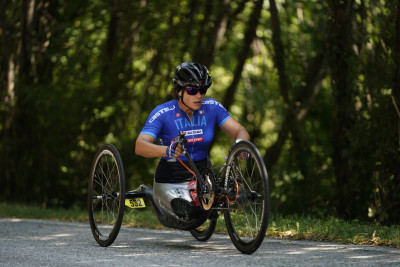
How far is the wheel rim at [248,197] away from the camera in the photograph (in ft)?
20.2

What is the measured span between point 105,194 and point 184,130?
3.33ft

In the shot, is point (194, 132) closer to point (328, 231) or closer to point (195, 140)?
point (195, 140)

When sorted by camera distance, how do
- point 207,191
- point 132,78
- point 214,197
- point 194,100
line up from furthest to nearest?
point 132,78 → point 194,100 → point 207,191 → point 214,197

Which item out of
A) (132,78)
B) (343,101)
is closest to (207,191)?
(343,101)

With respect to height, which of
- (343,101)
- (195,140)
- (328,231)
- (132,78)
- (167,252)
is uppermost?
(132,78)

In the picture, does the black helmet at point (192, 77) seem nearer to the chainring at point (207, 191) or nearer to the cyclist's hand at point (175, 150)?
the cyclist's hand at point (175, 150)

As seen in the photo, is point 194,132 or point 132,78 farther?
point 132,78

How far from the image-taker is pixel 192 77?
6980 mm

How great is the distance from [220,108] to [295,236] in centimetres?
142

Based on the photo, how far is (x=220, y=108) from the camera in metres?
7.18

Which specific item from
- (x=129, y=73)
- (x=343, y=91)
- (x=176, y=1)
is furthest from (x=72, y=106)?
(x=343, y=91)

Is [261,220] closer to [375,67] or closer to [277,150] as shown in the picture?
[375,67]

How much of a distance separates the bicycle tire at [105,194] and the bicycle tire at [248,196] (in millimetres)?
1149

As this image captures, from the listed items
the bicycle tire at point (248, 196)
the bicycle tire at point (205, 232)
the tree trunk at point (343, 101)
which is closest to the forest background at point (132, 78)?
the tree trunk at point (343, 101)
